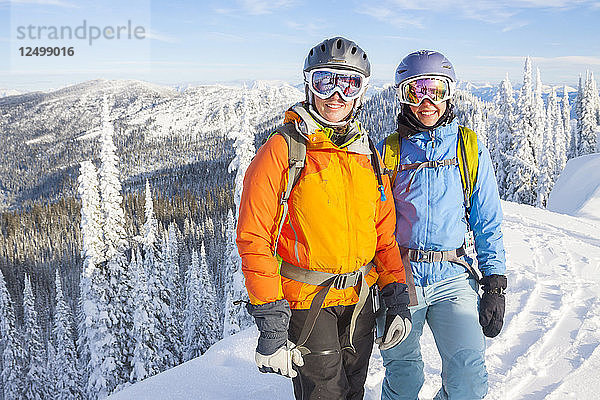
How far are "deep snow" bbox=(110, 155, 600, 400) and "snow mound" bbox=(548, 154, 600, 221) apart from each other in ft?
37.2

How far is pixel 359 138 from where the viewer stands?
297 cm

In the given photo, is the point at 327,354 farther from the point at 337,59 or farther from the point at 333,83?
the point at 337,59

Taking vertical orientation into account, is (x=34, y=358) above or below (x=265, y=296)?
below

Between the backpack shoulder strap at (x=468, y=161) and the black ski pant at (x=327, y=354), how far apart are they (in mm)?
1318

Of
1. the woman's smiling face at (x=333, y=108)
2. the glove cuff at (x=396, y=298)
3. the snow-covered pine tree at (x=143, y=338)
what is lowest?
the snow-covered pine tree at (x=143, y=338)

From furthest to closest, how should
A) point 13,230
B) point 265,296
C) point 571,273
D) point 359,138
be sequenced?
1. point 13,230
2. point 571,273
3. point 359,138
4. point 265,296

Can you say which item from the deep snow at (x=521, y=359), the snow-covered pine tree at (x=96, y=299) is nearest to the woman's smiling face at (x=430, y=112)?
the deep snow at (x=521, y=359)

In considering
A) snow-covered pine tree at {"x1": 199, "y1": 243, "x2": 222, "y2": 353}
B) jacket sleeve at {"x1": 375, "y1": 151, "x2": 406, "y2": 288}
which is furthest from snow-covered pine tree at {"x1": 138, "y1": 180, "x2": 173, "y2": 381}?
jacket sleeve at {"x1": 375, "y1": 151, "x2": 406, "y2": 288}

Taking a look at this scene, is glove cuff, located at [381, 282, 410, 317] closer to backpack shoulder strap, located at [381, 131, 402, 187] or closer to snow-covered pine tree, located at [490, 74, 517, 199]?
backpack shoulder strap, located at [381, 131, 402, 187]

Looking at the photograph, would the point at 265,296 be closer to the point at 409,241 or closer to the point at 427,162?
the point at 409,241

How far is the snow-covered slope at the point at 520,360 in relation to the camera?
4516 mm

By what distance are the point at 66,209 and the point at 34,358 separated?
238 feet

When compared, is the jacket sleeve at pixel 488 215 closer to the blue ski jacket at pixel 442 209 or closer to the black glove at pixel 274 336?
the blue ski jacket at pixel 442 209

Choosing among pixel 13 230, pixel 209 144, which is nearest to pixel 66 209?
pixel 13 230
